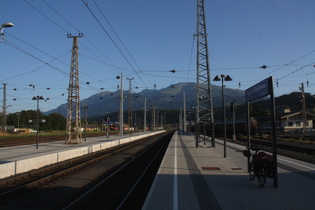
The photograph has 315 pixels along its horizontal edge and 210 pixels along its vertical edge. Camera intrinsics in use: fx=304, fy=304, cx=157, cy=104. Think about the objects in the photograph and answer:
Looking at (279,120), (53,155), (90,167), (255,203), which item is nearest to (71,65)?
(53,155)

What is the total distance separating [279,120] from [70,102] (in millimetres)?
43248

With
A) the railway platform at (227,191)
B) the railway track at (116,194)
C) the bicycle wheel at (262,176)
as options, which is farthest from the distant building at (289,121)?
the bicycle wheel at (262,176)

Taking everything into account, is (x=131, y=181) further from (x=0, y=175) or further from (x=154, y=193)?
(x=0, y=175)

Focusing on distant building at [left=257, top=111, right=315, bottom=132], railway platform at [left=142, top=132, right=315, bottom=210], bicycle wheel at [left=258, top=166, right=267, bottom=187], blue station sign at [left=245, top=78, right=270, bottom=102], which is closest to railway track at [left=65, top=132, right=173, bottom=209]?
railway platform at [left=142, top=132, right=315, bottom=210]

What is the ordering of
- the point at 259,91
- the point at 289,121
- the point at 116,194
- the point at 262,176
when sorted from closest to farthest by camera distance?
the point at 262,176 < the point at 116,194 < the point at 259,91 < the point at 289,121

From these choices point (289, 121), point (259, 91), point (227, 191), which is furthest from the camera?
point (289, 121)

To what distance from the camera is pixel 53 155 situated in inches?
640

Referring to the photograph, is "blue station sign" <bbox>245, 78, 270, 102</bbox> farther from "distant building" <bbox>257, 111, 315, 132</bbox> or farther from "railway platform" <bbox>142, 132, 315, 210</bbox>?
"distant building" <bbox>257, 111, 315, 132</bbox>

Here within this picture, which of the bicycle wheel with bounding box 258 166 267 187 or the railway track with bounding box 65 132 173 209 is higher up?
the bicycle wheel with bounding box 258 166 267 187

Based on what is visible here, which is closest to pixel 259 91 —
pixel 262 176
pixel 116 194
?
pixel 262 176

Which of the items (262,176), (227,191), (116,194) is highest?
(262,176)

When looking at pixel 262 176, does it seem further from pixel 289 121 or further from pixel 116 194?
pixel 289 121

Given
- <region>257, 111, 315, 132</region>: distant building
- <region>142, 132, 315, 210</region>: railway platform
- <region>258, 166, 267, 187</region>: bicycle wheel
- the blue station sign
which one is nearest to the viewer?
<region>142, 132, 315, 210</region>: railway platform

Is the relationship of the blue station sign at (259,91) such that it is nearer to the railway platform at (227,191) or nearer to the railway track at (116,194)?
the railway platform at (227,191)
